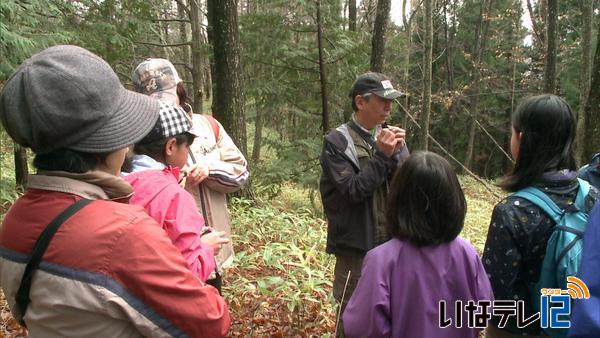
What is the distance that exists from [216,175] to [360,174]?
94 cm

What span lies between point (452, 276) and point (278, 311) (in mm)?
2568

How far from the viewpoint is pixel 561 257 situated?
2.08 m

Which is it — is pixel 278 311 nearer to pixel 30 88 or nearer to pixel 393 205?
pixel 393 205

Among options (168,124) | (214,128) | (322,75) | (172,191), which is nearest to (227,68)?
(322,75)

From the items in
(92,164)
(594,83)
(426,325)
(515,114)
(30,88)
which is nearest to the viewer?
(30,88)

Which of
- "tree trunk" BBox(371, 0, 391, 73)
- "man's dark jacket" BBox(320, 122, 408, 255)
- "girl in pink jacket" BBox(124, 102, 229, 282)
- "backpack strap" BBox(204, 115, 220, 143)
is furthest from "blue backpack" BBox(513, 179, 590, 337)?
"tree trunk" BBox(371, 0, 391, 73)

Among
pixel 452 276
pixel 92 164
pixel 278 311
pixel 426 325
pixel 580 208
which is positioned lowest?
pixel 278 311

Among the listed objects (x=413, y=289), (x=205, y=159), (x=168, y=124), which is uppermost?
(x=168, y=124)

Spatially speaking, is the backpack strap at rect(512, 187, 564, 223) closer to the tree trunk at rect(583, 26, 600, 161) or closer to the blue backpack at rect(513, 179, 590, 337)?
the blue backpack at rect(513, 179, 590, 337)

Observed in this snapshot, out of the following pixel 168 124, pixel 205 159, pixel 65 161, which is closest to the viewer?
pixel 65 161

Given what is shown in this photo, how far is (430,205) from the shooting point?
206 centimetres

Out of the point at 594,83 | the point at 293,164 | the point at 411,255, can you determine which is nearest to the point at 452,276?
the point at 411,255

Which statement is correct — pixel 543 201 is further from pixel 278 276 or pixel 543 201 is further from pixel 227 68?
pixel 227 68

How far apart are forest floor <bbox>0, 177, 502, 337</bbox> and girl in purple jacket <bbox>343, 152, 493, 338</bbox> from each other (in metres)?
1.91
